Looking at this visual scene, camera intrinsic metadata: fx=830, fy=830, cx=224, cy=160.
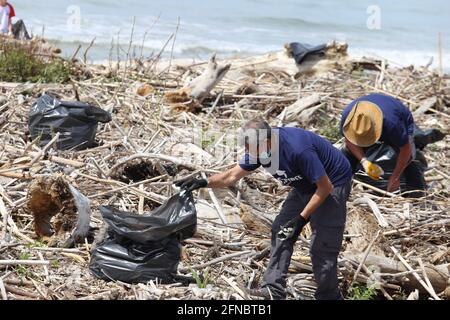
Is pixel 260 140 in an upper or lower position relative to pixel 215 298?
upper

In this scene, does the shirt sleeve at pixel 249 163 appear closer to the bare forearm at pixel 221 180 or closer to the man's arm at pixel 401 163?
the bare forearm at pixel 221 180

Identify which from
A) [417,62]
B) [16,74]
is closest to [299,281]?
[16,74]

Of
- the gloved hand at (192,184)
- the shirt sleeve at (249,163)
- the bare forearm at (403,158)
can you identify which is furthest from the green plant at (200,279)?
the bare forearm at (403,158)

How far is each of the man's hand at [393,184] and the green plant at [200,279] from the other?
2495 millimetres

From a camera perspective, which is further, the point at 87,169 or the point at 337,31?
the point at 337,31

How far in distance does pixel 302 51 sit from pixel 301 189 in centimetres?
681

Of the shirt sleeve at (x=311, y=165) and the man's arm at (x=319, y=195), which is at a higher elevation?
the shirt sleeve at (x=311, y=165)

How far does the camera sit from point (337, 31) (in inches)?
1230

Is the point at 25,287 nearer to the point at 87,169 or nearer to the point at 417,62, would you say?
the point at 87,169

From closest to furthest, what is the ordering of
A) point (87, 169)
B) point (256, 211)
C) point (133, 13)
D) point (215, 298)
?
point (215, 298), point (256, 211), point (87, 169), point (133, 13)

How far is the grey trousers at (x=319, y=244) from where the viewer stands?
589 cm

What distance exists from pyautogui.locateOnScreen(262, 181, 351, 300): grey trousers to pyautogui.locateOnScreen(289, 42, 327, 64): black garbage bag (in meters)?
6.57

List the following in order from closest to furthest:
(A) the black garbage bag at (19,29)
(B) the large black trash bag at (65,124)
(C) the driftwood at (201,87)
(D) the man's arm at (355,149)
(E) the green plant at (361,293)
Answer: (E) the green plant at (361,293), (D) the man's arm at (355,149), (B) the large black trash bag at (65,124), (C) the driftwood at (201,87), (A) the black garbage bag at (19,29)
